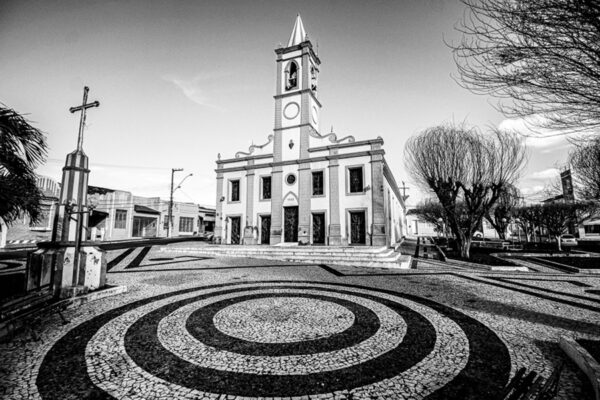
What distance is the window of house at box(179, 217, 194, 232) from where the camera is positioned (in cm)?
4044

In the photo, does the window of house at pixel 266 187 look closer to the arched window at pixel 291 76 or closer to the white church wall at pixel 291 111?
the white church wall at pixel 291 111

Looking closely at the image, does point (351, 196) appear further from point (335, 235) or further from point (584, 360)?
point (584, 360)

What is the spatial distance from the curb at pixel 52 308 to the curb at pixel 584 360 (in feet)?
20.9

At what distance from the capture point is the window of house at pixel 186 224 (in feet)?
133

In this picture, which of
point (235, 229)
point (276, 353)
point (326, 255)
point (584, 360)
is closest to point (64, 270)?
point (276, 353)

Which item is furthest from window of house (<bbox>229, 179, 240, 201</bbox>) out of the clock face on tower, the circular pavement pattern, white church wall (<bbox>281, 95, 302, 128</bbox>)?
the circular pavement pattern

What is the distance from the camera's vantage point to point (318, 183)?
1895 cm

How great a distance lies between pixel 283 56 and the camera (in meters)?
21.1

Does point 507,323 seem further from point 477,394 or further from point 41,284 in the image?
point 41,284

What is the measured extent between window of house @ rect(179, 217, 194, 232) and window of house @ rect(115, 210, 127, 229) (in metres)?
8.30

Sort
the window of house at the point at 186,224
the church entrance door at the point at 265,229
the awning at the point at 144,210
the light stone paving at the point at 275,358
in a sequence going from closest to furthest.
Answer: the light stone paving at the point at 275,358 → the church entrance door at the point at 265,229 → the awning at the point at 144,210 → the window of house at the point at 186,224

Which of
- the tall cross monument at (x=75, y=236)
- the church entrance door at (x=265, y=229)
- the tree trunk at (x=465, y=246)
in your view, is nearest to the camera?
the tall cross monument at (x=75, y=236)

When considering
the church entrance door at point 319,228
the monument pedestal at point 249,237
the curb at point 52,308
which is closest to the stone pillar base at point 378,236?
the church entrance door at point 319,228

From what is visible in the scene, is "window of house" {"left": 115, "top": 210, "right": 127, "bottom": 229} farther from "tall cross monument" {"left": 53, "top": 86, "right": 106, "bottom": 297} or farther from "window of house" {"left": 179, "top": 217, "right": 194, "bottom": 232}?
"tall cross monument" {"left": 53, "top": 86, "right": 106, "bottom": 297}
